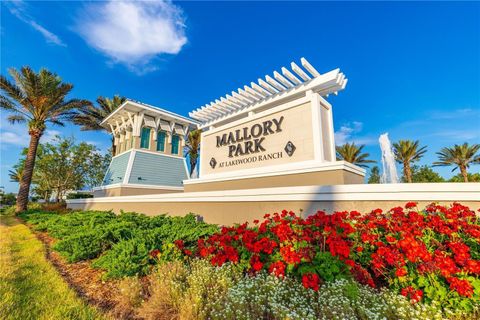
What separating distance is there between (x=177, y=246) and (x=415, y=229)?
394 cm

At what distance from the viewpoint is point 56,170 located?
2502 cm

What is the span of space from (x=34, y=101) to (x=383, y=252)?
2439 cm

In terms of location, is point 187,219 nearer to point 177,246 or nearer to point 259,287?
point 177,246

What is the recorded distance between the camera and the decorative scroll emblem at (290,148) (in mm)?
7672

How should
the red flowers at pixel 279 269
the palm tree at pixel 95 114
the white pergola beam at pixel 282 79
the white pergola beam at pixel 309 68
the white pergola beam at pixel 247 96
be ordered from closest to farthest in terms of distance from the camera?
A: the red flowers at pixel 279 269
the white pergola beam at pixel 309 68
the white pergola beam at pixel 282 79
the white pergola beam at pixel 247 96
the palm tree at pixel 95 114

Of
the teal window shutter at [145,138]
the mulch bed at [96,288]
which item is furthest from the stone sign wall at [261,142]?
the teal window shutter at [145,138]

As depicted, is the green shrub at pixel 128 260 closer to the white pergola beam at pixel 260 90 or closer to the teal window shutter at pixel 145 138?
the white pergola beam at pixel 260 90

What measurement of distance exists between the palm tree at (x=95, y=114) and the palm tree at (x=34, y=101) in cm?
161

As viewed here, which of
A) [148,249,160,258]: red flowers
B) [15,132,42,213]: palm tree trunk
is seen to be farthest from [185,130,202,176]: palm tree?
[148,249,160,258]: red flowers

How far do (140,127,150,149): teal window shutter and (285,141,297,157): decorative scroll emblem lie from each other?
12718 mm

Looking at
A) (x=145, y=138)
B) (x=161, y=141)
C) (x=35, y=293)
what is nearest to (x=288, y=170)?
(x=35, y=293)

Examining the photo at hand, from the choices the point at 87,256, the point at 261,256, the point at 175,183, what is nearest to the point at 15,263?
the point at 87,256

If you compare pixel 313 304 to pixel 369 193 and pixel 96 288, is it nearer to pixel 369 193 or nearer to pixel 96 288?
pixel 369 193

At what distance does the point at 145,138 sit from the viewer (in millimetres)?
17078
